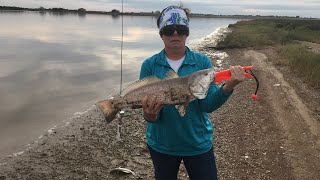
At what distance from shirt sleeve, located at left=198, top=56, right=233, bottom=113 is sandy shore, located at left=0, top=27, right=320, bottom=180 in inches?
190

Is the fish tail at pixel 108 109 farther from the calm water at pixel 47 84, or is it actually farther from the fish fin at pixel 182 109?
the calm water at pixel 47 84

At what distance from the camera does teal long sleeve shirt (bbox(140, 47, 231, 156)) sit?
3.85 m

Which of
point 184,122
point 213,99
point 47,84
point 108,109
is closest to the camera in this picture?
point 213,99

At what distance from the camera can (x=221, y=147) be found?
10422mm

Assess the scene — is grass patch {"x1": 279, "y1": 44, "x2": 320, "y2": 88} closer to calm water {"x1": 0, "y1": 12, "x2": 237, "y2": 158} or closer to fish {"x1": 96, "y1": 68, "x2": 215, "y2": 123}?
calm water {"x1": 0, "y1": 12, "x2": 237, "y2": 158}

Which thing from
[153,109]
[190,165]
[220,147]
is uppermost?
[153,109]

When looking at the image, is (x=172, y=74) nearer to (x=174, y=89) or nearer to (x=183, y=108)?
(x=174, y=89)

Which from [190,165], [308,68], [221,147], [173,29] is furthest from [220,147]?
[308,68]

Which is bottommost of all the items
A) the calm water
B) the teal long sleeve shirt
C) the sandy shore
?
the calm water

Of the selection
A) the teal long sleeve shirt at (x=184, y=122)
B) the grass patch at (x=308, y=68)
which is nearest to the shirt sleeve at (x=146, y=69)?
the teal long sleeve shirt at (x=184, y=122)

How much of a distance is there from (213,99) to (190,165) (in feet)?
2.56

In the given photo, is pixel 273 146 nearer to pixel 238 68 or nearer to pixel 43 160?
pixel 43 160

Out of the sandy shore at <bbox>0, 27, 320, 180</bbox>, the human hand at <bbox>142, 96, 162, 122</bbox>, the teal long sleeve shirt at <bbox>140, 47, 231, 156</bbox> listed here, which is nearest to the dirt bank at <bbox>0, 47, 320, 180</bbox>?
the sandy shore at <bbox>0, 27, 320, 180</bbox>

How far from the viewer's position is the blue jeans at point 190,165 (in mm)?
3939
